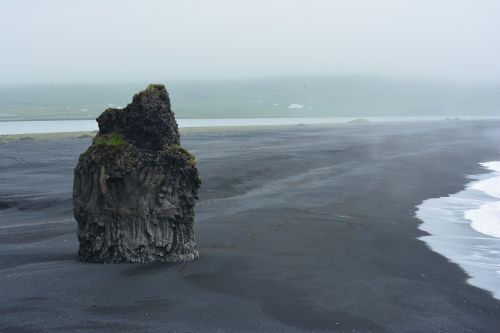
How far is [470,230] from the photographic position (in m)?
25.8

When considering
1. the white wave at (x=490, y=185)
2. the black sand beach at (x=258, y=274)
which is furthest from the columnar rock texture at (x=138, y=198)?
the white wave at (x=490, y=185)

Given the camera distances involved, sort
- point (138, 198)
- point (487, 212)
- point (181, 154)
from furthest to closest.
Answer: point (487, 212)
point (181, 154)
point (138, 198)

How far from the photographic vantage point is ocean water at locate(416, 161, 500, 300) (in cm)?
1916

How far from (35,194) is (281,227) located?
15328mm

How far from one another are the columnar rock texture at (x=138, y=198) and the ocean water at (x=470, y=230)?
8.82 meters

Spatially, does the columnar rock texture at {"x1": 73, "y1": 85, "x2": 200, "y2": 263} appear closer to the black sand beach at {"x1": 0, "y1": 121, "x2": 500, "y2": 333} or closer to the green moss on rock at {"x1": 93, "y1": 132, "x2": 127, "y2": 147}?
the green moss on rock at {"x1": 93, "y1": 132, "x2": 127, "y2": 147}

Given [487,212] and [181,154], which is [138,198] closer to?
[181,154]

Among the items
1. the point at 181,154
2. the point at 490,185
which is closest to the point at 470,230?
the point at 181,154

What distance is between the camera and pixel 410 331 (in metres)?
13.2

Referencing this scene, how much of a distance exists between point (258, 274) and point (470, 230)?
12.7 metres

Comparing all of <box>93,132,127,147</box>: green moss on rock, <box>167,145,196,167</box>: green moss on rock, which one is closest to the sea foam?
<box>167,145,196,167</box>: green moss on rock

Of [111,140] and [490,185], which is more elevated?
[111,140]

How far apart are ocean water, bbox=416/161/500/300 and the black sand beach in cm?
59

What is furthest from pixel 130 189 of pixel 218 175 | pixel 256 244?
pixel 218 175
